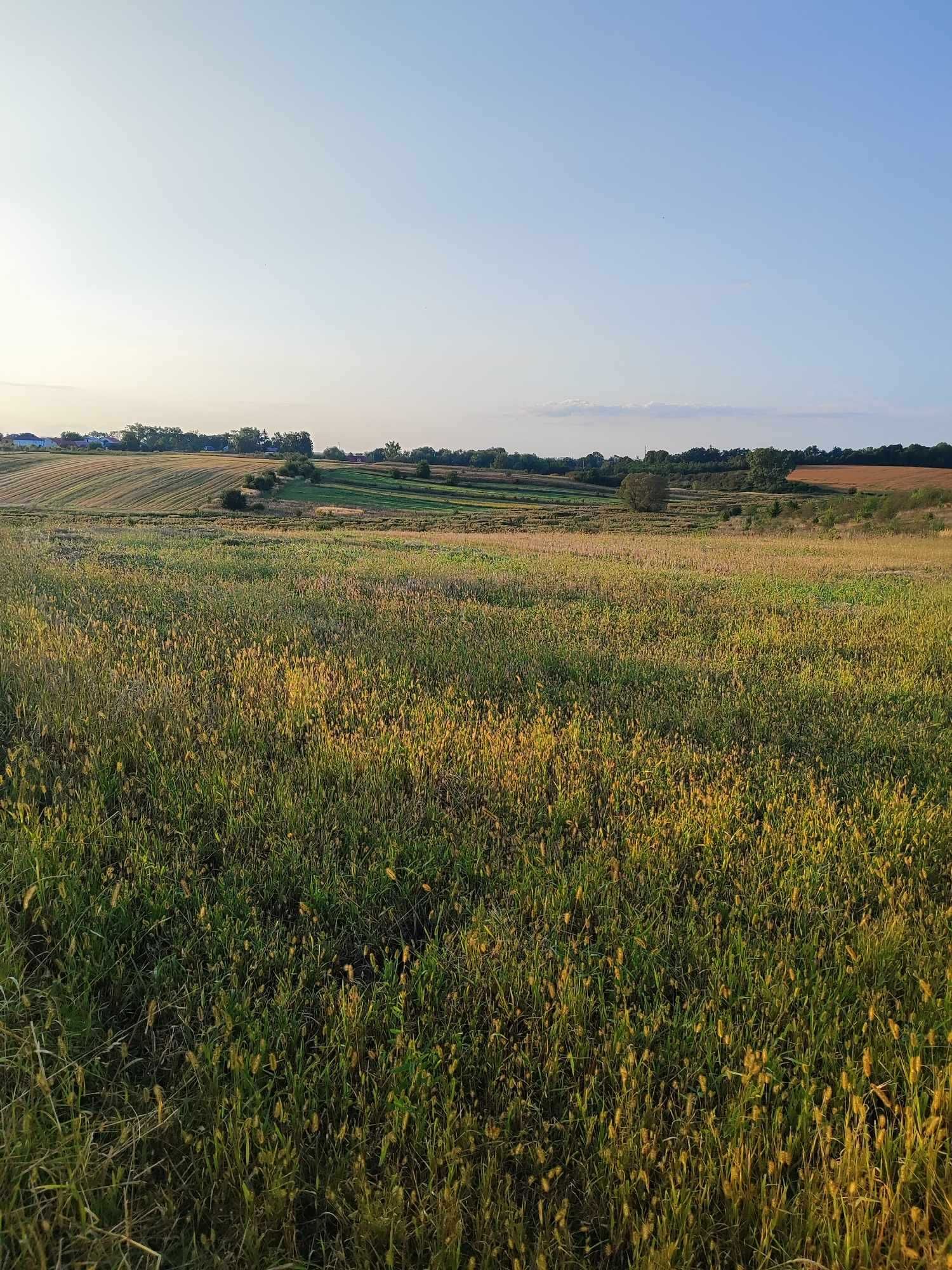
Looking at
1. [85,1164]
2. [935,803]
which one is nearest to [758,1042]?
[85,1164]

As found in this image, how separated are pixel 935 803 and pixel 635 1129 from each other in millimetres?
2870

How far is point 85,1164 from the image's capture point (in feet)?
5.20

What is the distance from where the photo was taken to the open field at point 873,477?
6231 centimetres

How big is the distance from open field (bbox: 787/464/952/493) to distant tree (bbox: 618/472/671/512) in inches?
830

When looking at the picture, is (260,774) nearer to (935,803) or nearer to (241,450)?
(935,803)

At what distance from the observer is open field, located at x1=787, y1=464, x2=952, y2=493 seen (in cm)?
6231

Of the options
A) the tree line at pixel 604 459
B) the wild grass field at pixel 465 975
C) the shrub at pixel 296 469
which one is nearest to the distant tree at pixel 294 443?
the tree line at pixel 604 459

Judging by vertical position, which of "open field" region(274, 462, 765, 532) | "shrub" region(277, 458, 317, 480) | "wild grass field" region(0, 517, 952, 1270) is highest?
"shrub" region(277, 458, 317, 480)

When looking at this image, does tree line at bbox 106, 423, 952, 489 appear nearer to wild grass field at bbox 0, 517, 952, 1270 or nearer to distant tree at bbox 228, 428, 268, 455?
distant tree at bbox 228, 428, 268, 455

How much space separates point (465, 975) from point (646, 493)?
8278cm

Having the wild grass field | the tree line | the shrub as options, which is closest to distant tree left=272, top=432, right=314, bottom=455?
the tree line

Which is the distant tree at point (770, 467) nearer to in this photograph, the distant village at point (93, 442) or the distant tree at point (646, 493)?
the distant tree at point (646, 493)

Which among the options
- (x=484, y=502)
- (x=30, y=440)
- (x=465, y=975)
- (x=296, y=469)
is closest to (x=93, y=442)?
(x=30, y=440)

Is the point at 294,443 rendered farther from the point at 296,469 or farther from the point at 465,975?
the point at 465,975
